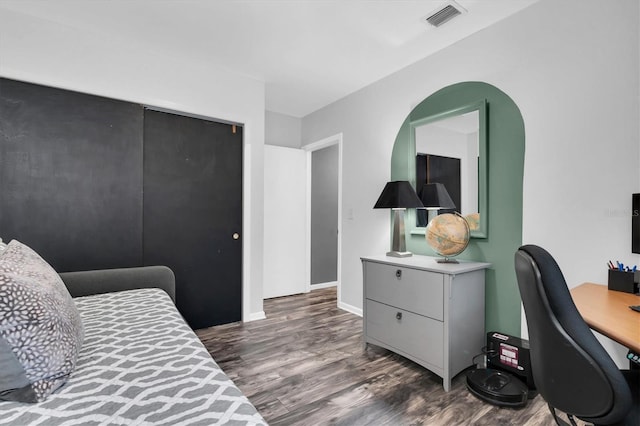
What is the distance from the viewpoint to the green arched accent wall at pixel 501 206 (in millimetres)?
2092

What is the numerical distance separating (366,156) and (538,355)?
101 inches

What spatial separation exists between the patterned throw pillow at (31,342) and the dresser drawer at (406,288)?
185 cm

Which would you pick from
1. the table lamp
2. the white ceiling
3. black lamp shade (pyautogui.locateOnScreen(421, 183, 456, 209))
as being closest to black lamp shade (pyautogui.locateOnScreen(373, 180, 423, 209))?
the table lamp

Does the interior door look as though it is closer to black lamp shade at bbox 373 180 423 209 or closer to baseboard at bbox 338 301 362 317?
baseboard at bbox 338 301 362 317

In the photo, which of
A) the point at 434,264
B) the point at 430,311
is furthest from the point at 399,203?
the point at 430,311

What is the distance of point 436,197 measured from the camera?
2.53 m

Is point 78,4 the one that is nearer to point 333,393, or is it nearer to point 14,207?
point 14,207

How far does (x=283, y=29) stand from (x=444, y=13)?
3.86 feet

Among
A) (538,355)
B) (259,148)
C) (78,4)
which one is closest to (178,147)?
(259,148)

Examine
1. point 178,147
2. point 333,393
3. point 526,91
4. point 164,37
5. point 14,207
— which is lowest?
point 333,393

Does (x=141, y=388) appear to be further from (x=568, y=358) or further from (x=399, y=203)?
(x=399, y=203)

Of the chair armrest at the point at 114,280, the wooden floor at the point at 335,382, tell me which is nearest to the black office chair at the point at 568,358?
the wooden floor at the point at 335,382

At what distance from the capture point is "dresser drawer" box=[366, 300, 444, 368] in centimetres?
198

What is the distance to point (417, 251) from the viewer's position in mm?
2736
